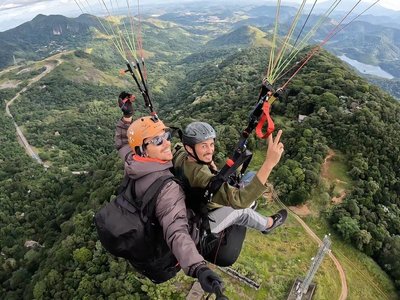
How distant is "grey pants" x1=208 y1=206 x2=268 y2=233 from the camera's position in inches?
320

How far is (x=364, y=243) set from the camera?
28.9 metres

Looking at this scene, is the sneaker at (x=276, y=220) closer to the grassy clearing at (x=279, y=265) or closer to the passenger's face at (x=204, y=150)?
the passenger's face at (x=204, y=150)

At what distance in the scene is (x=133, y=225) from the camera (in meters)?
6.26

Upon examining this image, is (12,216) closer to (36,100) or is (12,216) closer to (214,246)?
(214,246)

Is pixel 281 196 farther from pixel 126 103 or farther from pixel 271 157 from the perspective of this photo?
pixel 271 157

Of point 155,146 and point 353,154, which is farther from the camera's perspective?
point 353,154

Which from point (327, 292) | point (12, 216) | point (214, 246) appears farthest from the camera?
point (12, 216)

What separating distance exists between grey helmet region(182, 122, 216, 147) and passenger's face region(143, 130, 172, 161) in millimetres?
578

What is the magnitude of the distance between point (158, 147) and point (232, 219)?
2.92 metres

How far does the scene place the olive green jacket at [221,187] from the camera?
20.7 feet

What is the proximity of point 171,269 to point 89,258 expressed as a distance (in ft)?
87.9

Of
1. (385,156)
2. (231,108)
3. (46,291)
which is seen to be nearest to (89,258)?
(46,291)

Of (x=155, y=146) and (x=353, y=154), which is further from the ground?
(x=155, y=146)

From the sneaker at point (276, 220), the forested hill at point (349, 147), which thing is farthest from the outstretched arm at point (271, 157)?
the forested hill at point (349, 147)
